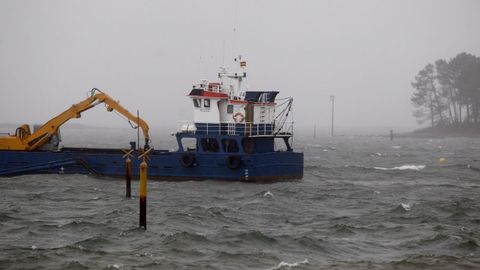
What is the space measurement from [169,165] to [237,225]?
1259 centimetres

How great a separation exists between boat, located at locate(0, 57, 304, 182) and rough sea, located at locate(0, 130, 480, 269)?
0.83 meters

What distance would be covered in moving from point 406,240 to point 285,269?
5730mm

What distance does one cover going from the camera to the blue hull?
34875 mm

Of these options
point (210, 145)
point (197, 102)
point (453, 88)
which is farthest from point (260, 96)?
point (453, 88)

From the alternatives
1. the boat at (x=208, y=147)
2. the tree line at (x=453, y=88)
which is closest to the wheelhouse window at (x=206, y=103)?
the boat at (x=208, y=147)

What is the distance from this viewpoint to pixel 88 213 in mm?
→ 26203

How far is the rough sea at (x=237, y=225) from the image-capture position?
1880 centimetres

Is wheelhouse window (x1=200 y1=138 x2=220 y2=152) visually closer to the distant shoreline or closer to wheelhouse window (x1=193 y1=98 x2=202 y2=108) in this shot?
wheelhouse window (x1=193 y1=98 x2=202 y2=108)

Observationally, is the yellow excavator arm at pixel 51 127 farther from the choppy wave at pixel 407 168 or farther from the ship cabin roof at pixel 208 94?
the choppy wave at pixel 407 168

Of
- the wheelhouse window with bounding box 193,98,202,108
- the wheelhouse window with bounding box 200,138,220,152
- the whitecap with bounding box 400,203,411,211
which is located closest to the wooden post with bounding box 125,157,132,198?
the wheelhouse window with bounding box 200,138,220,152

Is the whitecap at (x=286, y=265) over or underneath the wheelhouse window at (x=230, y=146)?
underneath

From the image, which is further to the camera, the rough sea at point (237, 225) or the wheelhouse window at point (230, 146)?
the wheelhouse window at point (230, 146)

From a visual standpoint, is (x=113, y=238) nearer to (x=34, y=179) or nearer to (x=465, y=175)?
(x=34, y=179)

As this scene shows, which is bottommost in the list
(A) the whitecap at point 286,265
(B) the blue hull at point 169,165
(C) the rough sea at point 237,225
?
(A) the whitecap at point 286,265
